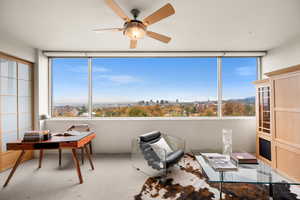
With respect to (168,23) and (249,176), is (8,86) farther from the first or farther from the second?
(249,176)

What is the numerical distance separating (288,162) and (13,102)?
198 inches

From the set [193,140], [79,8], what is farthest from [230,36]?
[79,8]

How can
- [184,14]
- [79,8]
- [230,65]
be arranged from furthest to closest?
[230,65] < [184,14] < [79,8]

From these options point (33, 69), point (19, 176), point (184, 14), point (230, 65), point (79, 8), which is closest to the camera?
point (79, 8)

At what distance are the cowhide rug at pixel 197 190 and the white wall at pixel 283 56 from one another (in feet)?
7.65

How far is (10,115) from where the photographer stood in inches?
111

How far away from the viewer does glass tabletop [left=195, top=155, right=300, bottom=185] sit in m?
1.68

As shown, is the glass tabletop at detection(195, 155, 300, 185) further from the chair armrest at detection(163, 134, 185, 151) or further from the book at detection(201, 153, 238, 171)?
the chair armrest at detection(163, 134, 185, 151)

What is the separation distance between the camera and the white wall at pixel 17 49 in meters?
2.63

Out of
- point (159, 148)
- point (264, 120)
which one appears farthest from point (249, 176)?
point (264, 120)

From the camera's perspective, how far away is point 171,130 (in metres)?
3.51

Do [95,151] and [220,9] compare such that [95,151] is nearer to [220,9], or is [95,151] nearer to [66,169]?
[66,169]

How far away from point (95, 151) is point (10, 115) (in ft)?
6.02

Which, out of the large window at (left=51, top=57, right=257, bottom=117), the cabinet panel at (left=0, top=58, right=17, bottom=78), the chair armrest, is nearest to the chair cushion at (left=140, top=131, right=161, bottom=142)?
the chair armrest
